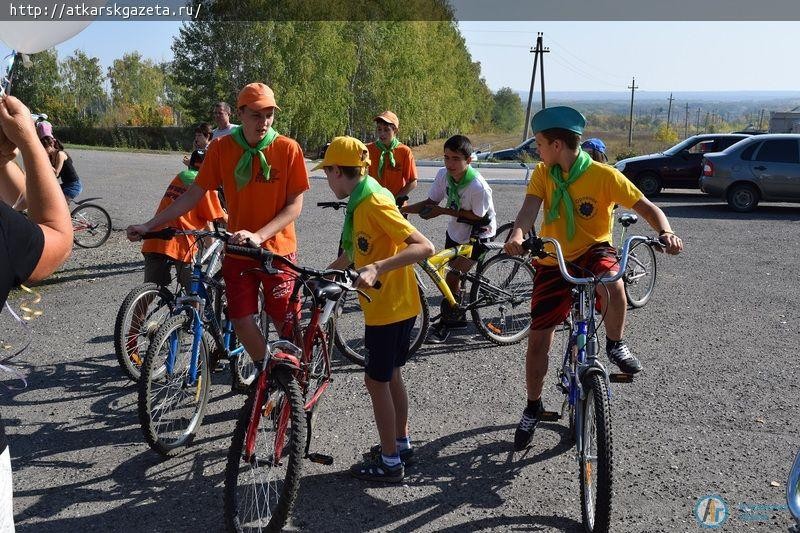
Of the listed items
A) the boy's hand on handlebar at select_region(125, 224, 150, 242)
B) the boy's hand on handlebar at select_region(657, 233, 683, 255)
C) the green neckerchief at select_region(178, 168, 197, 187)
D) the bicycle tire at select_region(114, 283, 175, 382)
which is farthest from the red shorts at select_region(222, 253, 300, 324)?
the green neckerchief at select_region(178, 168, 197, 187)

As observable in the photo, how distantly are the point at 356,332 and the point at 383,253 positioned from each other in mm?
3182

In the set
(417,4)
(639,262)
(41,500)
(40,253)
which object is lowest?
(41,500)

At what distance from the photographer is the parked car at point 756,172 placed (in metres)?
16.8

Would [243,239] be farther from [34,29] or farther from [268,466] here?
[34,29]

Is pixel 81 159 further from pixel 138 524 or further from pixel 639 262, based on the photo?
pixel 138 524

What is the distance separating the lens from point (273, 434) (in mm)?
3861

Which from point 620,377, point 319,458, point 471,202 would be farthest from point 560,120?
point 471,202

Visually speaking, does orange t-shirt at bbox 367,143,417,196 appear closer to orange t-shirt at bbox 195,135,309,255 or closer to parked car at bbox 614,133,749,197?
orange t-shirt at bbox 195,135,309,255

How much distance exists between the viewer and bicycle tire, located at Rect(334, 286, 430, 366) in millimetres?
6520

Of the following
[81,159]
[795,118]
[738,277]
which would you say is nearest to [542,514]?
[738,277]

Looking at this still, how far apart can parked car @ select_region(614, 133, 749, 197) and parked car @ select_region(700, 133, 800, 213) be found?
2.69 m

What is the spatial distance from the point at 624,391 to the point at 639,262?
2996 millimetres

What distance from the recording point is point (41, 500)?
4.25 meters

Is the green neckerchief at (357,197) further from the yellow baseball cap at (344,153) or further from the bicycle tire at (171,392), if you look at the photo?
the bicycle tire at (171,392)
